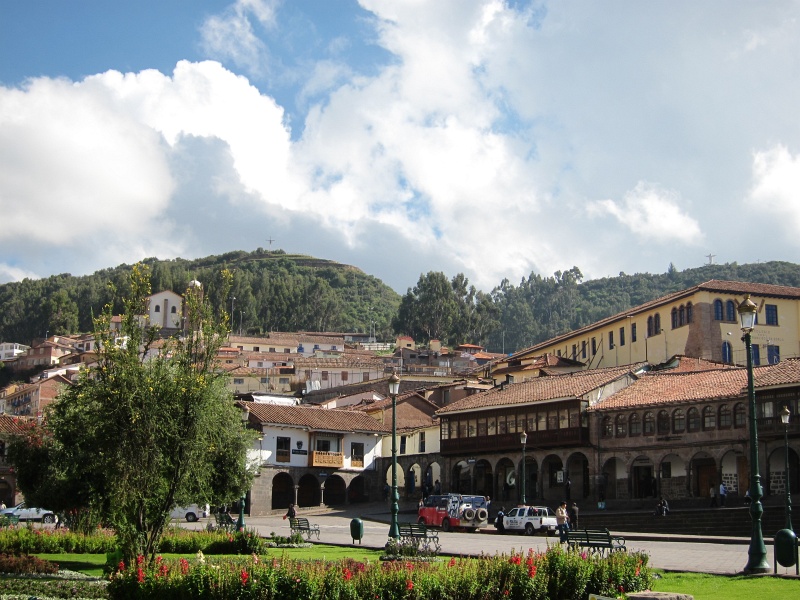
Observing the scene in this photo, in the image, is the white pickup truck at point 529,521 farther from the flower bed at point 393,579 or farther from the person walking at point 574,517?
the flower bed at point 393,579

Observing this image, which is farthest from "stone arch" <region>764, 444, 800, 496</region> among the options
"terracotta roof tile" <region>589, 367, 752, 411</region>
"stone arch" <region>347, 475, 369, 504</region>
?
"stone arch" <region>347, 475, 369, 504</region>

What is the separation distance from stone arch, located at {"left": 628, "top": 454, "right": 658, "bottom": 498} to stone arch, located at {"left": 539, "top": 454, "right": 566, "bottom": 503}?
4.88m

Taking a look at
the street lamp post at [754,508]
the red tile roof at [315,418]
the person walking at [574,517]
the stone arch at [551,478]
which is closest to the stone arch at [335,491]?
the red tile roof at [315,418]

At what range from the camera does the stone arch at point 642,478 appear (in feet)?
161

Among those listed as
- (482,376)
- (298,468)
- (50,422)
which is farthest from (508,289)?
(50,422)

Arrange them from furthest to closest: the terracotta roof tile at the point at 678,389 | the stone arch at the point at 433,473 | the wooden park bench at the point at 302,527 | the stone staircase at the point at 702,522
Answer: the stone arch at the point at 433,473, the terracotta roof tile at the point at 678,389, the stone staircase at the point at 702,522, the wooden park bench at the point at 302,527

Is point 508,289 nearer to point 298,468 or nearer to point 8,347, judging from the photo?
point 8,347

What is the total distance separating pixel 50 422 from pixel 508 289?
530ft

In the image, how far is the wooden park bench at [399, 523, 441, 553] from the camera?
2509cm

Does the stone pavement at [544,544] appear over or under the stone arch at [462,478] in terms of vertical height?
under

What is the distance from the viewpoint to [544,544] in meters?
31.1

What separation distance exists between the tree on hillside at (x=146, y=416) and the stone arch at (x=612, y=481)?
31.5 m

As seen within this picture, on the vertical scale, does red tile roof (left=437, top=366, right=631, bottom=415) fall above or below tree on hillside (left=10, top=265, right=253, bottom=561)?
above

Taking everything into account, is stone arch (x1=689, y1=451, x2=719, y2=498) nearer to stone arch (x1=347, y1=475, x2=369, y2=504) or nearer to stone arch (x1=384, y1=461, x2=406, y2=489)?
stone arch (x1=384, y1=461, x2=406, y2=489)
